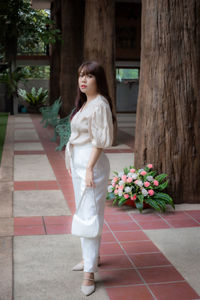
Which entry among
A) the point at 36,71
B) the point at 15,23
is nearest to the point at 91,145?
Answer: the point at 15,23

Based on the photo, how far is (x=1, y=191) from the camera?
5.79 meters

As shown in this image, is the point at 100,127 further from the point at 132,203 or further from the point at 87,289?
the point at 132,203

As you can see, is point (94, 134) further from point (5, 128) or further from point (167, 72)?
point (5, 128)

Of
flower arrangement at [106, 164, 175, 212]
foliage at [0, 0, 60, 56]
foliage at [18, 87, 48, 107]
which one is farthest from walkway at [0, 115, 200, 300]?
foliage at [18, 87, 48, 107]

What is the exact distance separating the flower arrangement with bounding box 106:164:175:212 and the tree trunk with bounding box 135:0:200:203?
0.51ft

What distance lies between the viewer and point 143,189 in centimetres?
493

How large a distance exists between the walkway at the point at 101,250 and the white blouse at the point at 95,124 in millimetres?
1023

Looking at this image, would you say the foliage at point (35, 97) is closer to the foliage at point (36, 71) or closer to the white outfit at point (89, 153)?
the foliage at point (36, 71)

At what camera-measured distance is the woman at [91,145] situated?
9.72ft

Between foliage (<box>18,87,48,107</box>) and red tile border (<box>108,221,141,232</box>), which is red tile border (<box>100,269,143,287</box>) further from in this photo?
foliage (<box>18,87,48,107</box>)

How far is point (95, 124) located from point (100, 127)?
39 millimetres

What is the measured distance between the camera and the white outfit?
2.96 meters

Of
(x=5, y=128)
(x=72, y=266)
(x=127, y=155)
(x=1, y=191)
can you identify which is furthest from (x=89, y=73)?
(x=5, y=128)

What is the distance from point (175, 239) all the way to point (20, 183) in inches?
114
